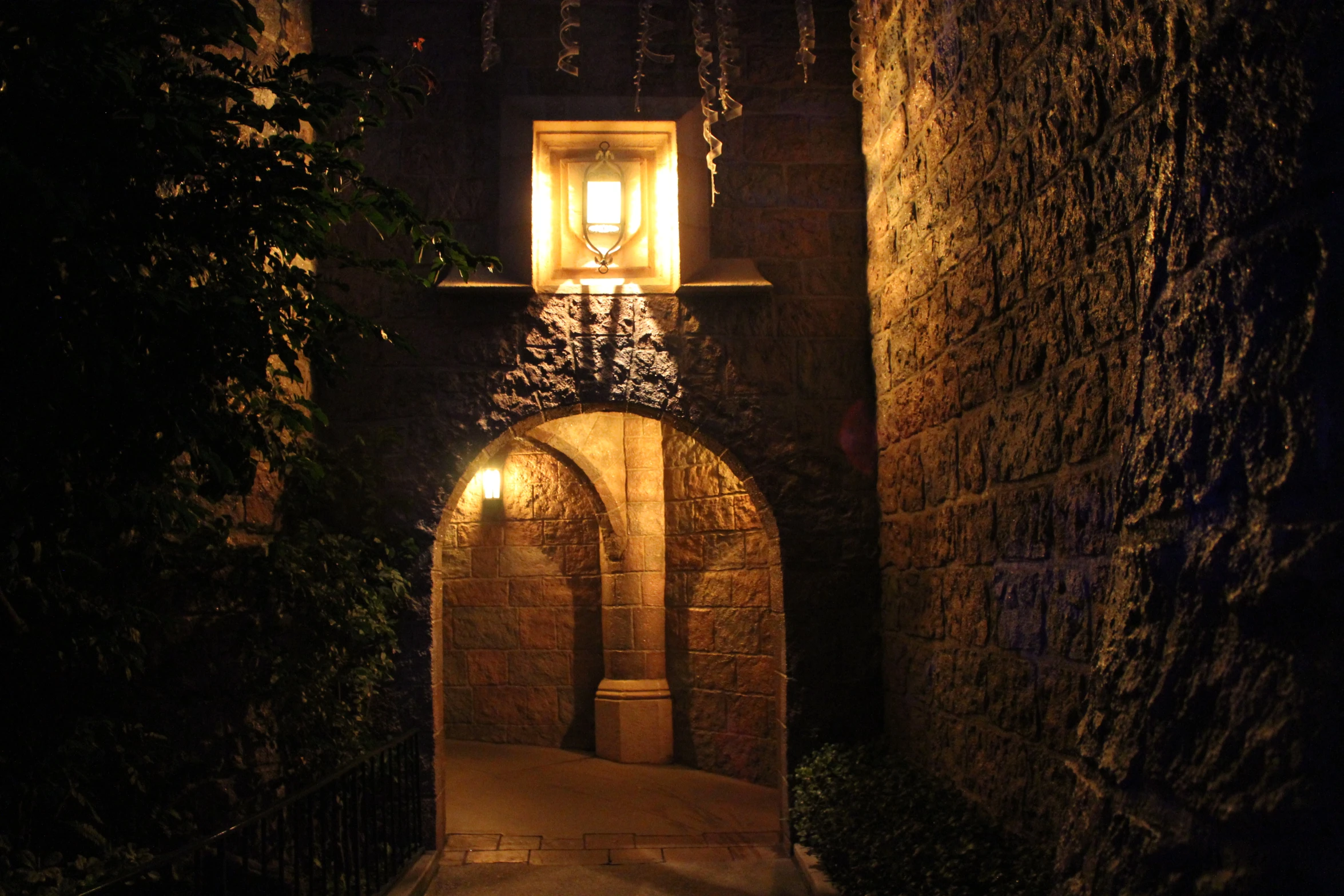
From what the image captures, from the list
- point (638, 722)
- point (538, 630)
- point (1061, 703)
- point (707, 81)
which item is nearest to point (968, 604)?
point (1061, 703)

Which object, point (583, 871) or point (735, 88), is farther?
point (735, 88)

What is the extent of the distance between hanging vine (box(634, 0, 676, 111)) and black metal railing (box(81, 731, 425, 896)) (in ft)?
10.9

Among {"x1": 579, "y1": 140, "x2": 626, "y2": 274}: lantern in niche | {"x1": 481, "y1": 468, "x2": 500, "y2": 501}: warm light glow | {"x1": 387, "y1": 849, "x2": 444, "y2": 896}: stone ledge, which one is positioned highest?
{"x1": 579, "y1": 140, "x2": 626, "y2": 274}: lantern in niche

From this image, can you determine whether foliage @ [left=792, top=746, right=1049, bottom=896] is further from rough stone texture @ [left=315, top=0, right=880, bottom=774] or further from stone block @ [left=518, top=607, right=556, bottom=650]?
stone block @ [left=518, top=607, right=556, bottom=650]

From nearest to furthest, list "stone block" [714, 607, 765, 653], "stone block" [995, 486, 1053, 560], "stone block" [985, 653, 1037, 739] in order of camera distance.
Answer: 1. "stone block" [995, 486, 1053, 560]
2. "stone block" [985, 653, 1037, 739]
3. "stone block" [714, 607, 765, 653]

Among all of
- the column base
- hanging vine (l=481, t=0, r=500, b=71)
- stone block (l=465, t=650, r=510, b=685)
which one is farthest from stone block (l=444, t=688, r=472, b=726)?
hanging vine (l=481, t=0, r=500, b=71)

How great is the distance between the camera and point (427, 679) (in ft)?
16.1

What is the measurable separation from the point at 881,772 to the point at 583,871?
147 centimetres

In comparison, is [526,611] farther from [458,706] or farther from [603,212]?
[603,212]

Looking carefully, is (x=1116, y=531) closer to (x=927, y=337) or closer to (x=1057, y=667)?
(x=1057, y=667)

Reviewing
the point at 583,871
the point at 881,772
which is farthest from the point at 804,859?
the point at 583,871

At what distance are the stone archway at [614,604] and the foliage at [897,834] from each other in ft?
6.47

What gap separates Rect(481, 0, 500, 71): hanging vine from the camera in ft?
16.6

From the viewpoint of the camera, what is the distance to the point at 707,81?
16.8 feet
